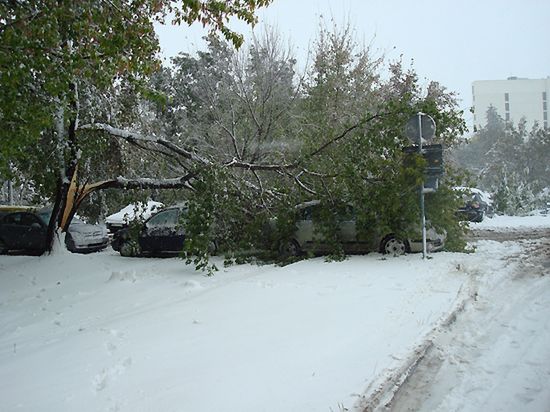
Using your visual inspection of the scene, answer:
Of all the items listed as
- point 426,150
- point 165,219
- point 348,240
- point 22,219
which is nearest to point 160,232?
point 165,219

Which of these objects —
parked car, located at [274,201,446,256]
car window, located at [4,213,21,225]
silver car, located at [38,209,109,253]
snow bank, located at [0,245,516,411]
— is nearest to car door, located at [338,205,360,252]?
parked car, located at [274,201,446,256]

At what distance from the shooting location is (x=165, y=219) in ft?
44.5

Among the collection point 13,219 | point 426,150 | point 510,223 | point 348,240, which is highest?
point 426,150

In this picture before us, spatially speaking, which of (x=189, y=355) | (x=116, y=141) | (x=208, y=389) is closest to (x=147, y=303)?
(x=189, y=355)

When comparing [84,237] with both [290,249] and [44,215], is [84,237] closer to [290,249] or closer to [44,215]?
[44,215]

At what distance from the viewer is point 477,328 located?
Result: 5730mm

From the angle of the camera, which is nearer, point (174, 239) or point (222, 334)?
point (222, 334)

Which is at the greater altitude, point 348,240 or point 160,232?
point 160,232

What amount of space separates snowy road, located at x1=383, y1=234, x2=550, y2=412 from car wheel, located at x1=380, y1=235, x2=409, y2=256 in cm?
404

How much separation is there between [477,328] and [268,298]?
9.50 ft

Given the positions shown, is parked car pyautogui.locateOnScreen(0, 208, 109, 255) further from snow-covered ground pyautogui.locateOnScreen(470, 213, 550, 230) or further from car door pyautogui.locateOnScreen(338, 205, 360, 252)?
snow-covered ground pyautogui.locateOnScreen(470, 213, 550, 230)

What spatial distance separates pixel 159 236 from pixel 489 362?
33.6 feet

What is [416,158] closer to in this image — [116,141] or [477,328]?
[477,328]

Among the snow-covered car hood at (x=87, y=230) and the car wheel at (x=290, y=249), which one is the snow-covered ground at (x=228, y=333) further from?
the snow-covered car hood at (x=87, y=230)
